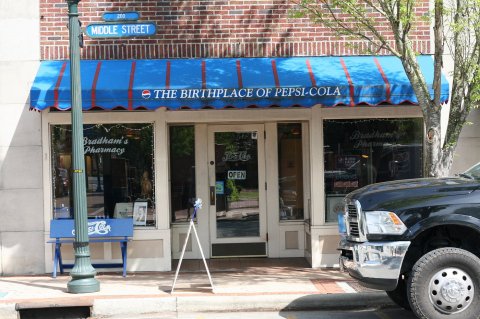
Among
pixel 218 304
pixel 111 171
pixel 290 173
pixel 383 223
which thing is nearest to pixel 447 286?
pixel 383 223

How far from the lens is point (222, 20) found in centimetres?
1035

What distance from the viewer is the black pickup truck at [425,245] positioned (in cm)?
624

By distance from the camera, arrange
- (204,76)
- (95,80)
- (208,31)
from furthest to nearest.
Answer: (208,31) → (204,76) → (95,80)

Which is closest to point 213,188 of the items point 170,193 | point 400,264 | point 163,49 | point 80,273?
point 170,193

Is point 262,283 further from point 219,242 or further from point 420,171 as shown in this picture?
point 420,171

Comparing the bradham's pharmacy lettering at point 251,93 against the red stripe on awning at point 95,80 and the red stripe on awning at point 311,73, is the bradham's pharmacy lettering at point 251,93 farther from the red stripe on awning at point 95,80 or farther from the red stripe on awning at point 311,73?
the red stripe on awning at point 95,80

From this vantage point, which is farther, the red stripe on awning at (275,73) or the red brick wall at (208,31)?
the red brick wall at (208,31)

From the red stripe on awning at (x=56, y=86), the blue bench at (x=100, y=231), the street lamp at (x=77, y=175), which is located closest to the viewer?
the street lamp at (x=77, y=175)

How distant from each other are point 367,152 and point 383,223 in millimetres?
4228

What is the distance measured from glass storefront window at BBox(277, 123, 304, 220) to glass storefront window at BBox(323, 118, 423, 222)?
917mm

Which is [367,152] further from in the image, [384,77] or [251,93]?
[251,93]

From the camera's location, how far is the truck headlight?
20.8 ft

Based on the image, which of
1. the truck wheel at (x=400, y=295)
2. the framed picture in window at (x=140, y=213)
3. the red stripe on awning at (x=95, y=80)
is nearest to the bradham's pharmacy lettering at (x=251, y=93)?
the red stripe on awning at (x=95, y=80)

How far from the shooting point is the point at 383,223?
21.0ft
